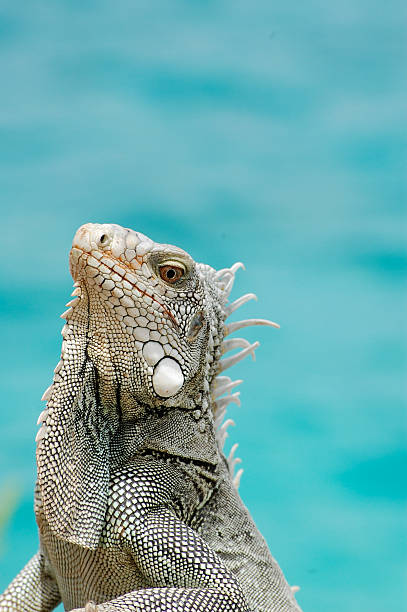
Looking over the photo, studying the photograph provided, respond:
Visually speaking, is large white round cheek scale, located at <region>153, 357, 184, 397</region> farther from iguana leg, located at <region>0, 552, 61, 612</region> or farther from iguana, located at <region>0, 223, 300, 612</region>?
iguana leg, located at <region>0, 552, 61, 612</region>

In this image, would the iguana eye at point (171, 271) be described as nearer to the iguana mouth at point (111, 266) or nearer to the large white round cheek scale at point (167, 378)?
the iguana mouth at point (111, 266)

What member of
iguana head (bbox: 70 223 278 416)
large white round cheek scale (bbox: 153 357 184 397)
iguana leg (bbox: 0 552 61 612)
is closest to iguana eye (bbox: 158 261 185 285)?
iguana head (bbox: 70 223 278 416)

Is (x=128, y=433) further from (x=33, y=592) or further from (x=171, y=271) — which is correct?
(x=33, y=592)

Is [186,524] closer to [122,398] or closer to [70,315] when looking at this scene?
[122,398]

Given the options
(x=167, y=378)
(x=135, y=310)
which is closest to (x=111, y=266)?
(x=135, y=310)

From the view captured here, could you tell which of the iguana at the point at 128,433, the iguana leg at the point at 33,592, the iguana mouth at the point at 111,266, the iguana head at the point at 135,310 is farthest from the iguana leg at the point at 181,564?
the iguana mouth at the point at 111,266

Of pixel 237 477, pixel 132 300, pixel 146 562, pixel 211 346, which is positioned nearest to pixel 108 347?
pixel 132 300
